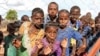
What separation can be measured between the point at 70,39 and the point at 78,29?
2.48ft

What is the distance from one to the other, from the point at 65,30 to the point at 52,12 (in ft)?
1.76

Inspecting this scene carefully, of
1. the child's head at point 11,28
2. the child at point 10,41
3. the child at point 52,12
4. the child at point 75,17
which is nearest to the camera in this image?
the child at point 10,41

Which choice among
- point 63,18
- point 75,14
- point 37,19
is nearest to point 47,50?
point 37,19

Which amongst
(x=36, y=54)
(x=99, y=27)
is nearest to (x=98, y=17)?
(x=99, y=27)

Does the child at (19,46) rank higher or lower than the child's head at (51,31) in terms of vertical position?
lower

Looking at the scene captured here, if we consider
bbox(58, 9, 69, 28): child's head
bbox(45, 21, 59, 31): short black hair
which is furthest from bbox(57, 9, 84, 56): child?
bbox(45, 21, 59, 31): short black hair

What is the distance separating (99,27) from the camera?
25.1 ft

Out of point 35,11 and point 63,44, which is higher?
point 35,11

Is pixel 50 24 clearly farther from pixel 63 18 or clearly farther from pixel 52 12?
pixel 52 12

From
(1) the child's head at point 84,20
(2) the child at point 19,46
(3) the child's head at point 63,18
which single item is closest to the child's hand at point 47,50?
(2) the child at point 19,46

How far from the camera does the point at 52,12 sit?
288 inches

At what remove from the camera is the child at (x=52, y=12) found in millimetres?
7197

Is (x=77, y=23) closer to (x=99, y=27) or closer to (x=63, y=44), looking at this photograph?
(x=99, y=27)

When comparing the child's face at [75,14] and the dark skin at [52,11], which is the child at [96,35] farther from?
the dark skin at [52,11]
